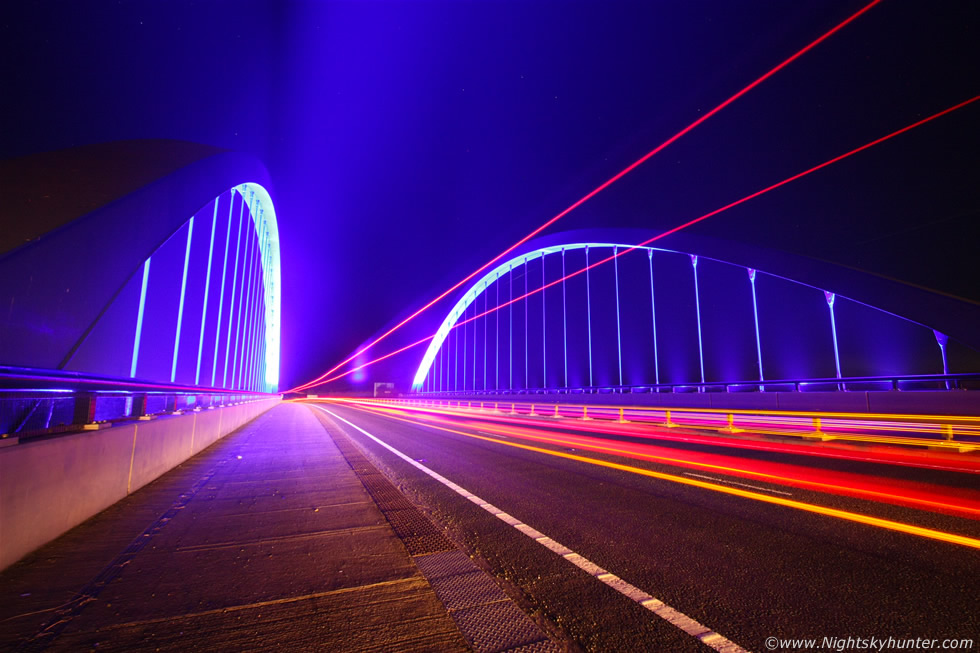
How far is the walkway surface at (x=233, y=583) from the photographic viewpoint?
2377 mm

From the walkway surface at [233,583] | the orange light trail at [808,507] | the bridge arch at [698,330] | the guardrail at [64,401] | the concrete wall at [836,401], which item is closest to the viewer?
the walkway surface at [233,583]

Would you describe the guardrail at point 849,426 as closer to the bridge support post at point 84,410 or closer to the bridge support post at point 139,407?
the bridge support post at point 84,410

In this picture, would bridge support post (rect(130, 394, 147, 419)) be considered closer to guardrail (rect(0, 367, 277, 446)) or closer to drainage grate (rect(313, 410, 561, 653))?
guardrail (rect(0, 367, 277, 446))

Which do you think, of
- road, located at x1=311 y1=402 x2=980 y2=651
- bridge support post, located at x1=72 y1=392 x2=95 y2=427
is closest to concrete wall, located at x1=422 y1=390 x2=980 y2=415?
road, located at x1=311 y1=402 x2=980 y2=651

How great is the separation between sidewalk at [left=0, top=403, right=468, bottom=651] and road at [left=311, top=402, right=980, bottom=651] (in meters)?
0.78

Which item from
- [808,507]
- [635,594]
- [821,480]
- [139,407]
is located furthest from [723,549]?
[139,407]

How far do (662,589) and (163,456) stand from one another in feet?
26.8

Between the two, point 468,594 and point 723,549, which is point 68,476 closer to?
point 468,594

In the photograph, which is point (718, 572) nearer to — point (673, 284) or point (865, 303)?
point (865, 303)

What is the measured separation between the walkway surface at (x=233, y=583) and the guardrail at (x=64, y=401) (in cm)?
106

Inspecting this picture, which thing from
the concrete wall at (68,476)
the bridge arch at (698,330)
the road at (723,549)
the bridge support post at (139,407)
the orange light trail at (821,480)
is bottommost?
the orange light trail at (821,480)

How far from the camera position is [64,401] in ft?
15.0

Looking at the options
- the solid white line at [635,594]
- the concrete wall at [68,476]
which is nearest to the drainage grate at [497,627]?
the solid white line at [635,594]

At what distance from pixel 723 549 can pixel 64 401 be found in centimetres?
662
